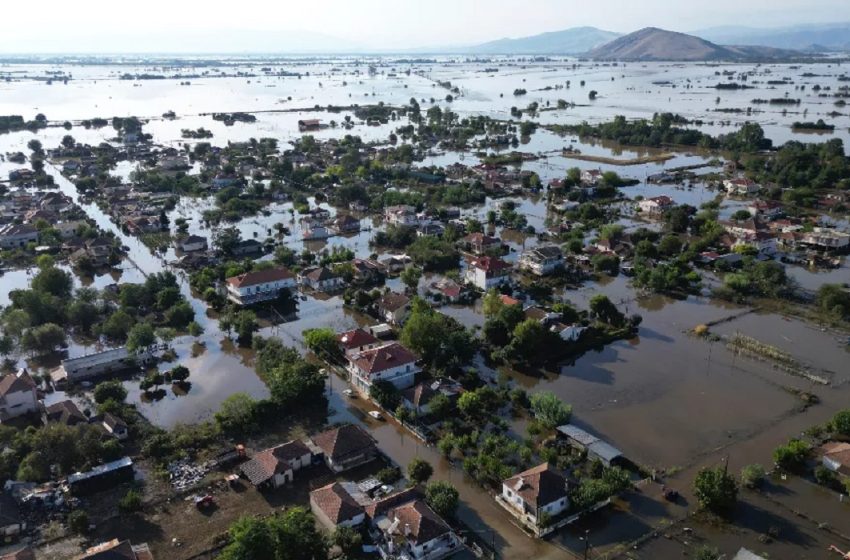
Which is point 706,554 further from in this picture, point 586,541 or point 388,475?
point 388,475

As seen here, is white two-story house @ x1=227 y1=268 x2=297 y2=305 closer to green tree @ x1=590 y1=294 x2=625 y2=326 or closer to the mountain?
green tree @ x1=590 y1=294 x2=625 y2=326

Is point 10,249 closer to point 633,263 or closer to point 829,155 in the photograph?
point 633,263

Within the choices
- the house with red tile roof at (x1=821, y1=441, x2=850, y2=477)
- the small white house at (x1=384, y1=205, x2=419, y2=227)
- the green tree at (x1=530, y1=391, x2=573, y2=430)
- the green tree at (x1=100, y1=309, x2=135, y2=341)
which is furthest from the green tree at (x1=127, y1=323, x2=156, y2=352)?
the house with red tile roof at (x1=821, y1=441, x2=850, y2=477)

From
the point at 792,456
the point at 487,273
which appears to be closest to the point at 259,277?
the point at 487,273

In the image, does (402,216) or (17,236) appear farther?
(402,216)

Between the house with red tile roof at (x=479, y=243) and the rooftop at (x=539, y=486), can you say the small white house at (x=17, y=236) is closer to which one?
the house with red tile roof at (x=479, y=243)

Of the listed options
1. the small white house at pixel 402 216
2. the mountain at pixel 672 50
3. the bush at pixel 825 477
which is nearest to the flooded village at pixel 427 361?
the bush at pixel 825 477
